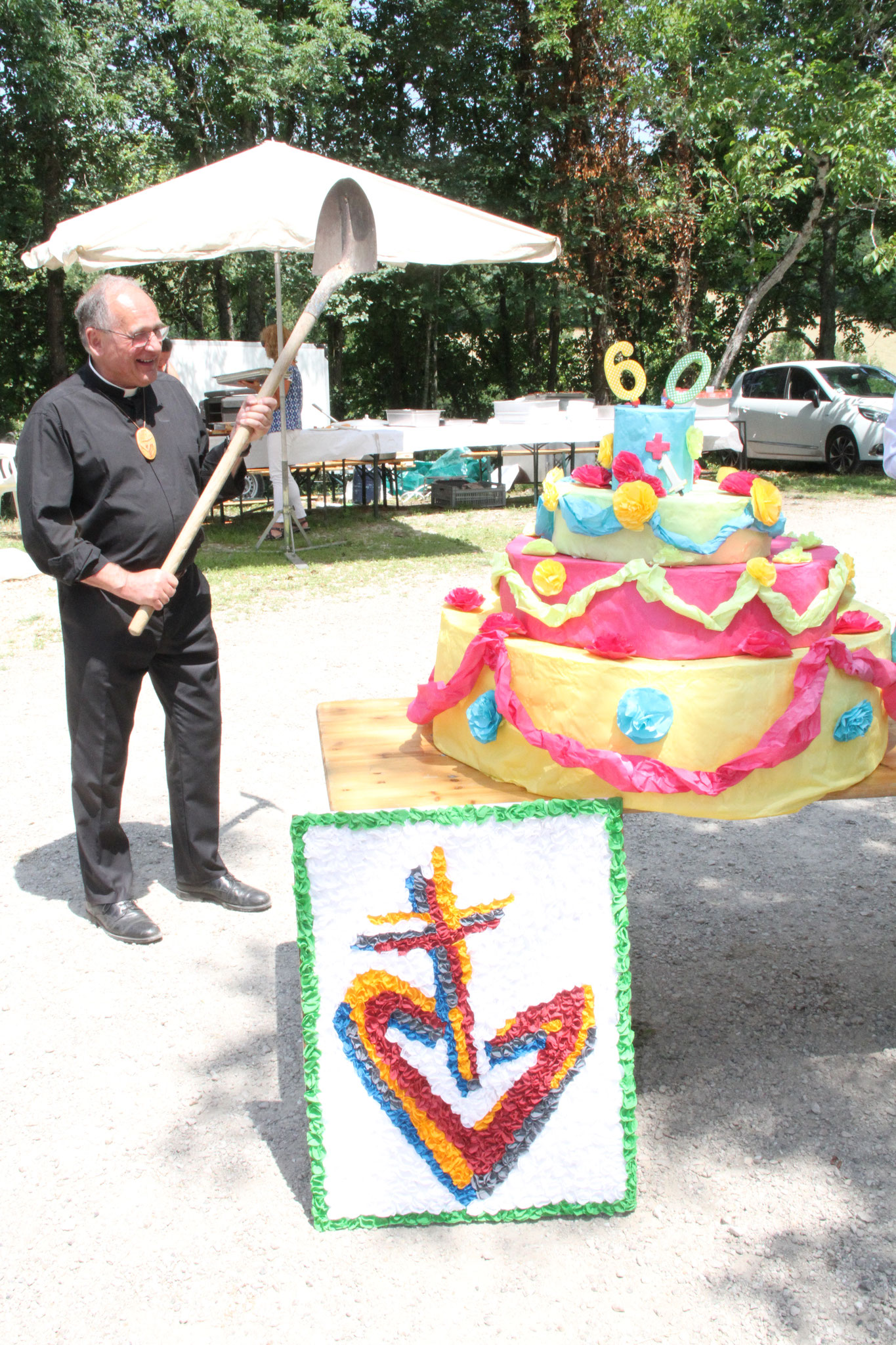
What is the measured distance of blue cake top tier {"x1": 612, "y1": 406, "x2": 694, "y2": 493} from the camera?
267 centimetres

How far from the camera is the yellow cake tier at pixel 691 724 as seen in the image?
2469 mm

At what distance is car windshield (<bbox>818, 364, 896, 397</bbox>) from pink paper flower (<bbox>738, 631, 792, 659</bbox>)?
14593mm

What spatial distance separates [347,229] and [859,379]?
47.2 ft

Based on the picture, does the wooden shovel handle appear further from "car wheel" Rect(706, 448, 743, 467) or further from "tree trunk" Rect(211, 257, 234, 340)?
"tree trunk" Rect(211, 257, 234, 340)

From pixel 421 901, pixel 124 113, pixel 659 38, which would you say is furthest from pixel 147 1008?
pixel 124 113

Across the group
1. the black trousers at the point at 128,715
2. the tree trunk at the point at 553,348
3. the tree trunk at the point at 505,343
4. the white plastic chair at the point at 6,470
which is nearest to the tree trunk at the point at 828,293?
the tree trunk at the point at 553,348

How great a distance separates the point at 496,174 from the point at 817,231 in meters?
6.84

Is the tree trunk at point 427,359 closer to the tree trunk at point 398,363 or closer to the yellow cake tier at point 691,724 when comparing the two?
the tree trunk at point 398,363

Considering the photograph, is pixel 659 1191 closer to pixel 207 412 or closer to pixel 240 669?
pixel 240 669

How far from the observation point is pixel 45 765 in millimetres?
4938

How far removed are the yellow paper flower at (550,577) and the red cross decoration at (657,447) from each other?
0.35m

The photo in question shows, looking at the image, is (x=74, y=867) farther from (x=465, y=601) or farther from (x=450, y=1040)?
(x=450, y=1040)

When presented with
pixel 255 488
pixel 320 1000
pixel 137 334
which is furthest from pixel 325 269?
pixel 255 488

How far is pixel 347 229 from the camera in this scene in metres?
3.33
